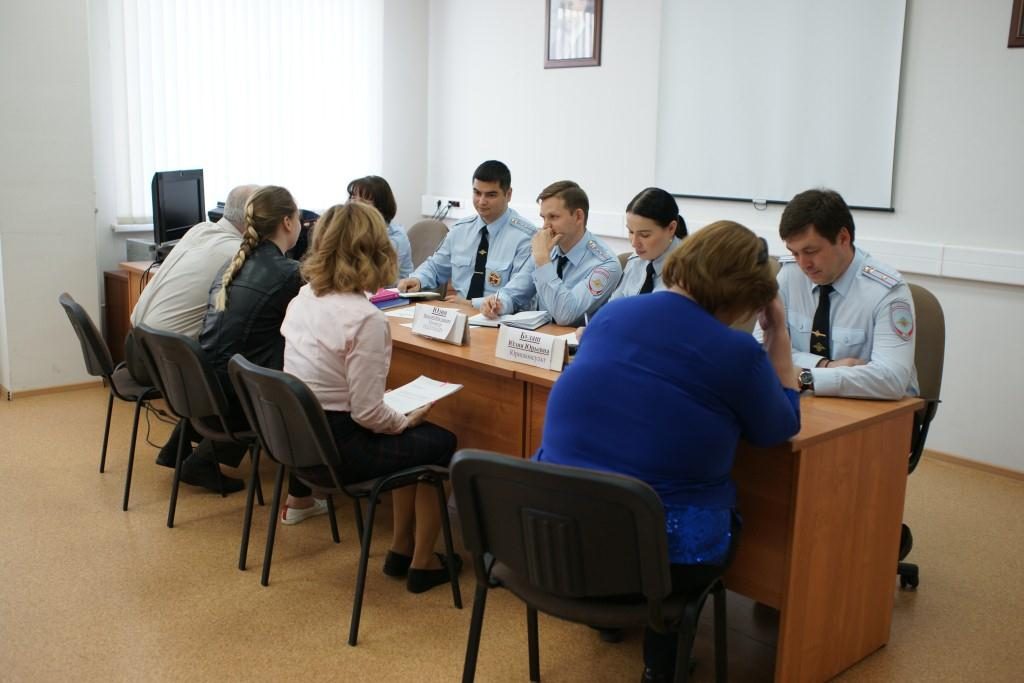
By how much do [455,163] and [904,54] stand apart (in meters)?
3.29

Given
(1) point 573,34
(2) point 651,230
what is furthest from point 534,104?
(2) point 651,230

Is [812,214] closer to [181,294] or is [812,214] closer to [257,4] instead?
[181,294]

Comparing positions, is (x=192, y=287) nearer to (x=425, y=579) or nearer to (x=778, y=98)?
(x=425, y=579)

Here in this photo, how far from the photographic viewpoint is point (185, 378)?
120 inches

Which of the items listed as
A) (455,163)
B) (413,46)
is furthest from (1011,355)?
(413,46)

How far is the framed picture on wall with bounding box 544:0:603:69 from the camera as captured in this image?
18.5ft

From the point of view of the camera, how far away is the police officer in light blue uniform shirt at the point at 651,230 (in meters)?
3.25

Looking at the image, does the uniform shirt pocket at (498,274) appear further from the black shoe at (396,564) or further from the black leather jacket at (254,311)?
the black shoe at (396,564)

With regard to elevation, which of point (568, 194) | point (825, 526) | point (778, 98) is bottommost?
point (825, 526)

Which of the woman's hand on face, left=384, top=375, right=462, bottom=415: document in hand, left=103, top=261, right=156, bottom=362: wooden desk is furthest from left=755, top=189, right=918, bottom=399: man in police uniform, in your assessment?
left=103, top=261, right=156, bottom=362: wooden desk

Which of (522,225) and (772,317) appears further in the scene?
(522,225)

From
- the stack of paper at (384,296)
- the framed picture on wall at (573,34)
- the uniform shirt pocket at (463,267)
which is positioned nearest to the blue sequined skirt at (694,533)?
the stack of paper at (384,296)

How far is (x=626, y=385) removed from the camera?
1.88 meters

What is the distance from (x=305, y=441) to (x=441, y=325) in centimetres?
74
